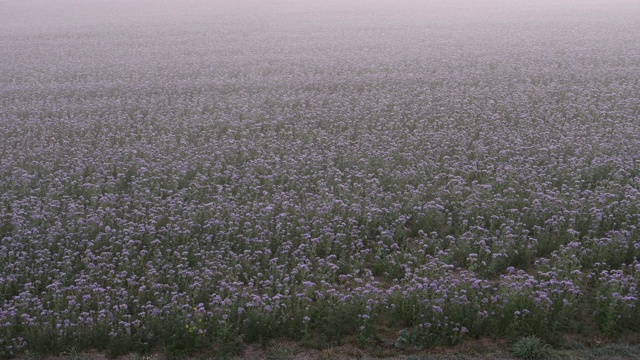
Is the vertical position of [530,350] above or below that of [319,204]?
below

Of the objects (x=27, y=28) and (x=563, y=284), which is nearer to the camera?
(x=563, y=284)

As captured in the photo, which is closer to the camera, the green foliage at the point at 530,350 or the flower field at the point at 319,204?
the green foliage at the point at 530,350

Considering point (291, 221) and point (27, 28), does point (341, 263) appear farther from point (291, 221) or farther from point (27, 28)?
point (27, 28)

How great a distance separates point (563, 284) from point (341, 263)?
2.81 meters

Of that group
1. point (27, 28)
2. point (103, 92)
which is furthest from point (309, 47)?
point (27, 28)

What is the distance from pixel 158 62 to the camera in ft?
85.7

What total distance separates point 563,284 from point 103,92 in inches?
623

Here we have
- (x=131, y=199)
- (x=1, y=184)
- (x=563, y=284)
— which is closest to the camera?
(x=563, y=284)

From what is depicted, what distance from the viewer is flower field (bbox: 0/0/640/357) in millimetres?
7750

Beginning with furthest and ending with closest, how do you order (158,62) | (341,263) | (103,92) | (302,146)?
(158,62), (103,92), (302,146), (341,263)

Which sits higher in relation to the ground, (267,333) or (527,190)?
(527,190)

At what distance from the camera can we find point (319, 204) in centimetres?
1078

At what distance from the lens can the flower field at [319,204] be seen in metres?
7.75

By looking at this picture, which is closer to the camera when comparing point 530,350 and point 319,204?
point 530,350
